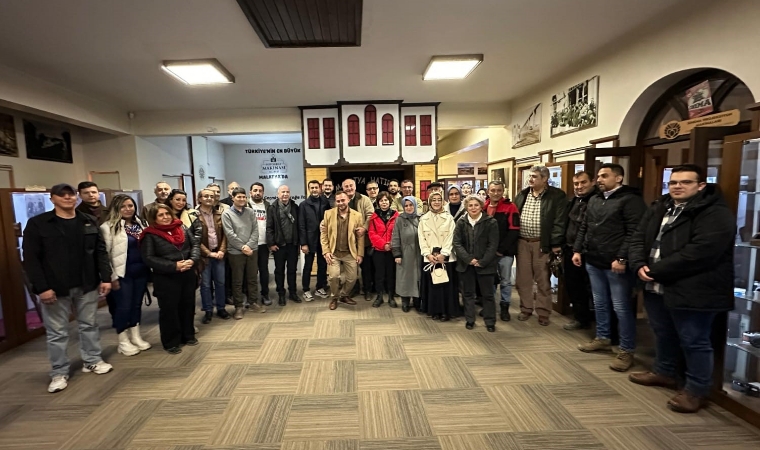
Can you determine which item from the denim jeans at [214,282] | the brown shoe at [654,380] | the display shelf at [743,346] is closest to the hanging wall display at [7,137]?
the denim jeans at [214,282]

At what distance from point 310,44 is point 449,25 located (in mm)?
1451

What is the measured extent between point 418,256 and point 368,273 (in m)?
0.99

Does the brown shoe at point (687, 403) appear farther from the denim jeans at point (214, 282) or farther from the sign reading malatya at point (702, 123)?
the denim jeans at point (214, 282)

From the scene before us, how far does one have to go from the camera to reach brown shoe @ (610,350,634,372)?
289cm

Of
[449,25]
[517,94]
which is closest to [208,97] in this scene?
[449,25]

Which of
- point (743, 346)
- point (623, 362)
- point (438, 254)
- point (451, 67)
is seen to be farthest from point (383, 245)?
point (743, 346)

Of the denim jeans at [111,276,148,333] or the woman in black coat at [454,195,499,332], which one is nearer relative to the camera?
the denim jeans at [111,276,148,333]

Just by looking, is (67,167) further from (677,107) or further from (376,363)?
(677,107)

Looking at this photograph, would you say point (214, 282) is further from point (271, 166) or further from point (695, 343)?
point (271, 166)

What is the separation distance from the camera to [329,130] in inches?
256

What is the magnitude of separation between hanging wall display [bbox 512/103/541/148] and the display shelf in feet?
12.6

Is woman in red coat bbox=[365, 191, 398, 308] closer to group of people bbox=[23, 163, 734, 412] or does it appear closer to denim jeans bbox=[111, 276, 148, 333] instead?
group of people bbox=[23, 163, 734, 412]

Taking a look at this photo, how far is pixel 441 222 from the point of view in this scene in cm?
394

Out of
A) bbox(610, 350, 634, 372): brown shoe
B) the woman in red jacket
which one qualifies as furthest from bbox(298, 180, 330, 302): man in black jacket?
bbox(610, 350, 634, 372): brown shoe
